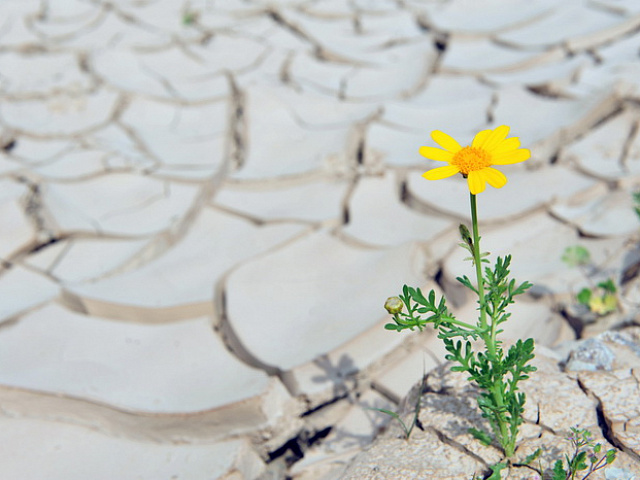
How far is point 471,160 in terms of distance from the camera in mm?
958

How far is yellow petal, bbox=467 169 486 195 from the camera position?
90cm

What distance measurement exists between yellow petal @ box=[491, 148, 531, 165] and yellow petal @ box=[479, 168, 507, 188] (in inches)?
0.8

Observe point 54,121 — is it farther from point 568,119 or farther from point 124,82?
point 568,119

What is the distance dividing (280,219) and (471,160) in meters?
1.30

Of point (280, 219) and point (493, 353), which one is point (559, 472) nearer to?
point (493, 353)

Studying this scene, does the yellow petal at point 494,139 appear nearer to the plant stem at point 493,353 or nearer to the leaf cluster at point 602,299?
the plant stem at point 493,353

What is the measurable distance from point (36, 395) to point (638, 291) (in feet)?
4.94

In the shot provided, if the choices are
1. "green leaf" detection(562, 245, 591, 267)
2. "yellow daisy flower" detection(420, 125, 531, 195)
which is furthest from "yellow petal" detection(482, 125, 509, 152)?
"green leaf" detection(562, 245, 591, 267)

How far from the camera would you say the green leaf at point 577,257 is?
191cm

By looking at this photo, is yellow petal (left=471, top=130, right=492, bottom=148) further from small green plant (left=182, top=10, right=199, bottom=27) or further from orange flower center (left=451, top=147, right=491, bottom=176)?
small green plant (left=182, top=10, right=199, bottom=27)

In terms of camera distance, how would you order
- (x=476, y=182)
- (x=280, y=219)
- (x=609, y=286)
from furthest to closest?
(x=280, y=219) < (x=609, y=286) < (x=476, y=182)

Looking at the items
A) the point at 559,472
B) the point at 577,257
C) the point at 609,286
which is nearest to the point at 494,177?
the point at 559,472

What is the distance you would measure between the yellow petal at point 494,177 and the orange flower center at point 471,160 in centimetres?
1

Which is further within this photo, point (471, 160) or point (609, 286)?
point (609, 286)
